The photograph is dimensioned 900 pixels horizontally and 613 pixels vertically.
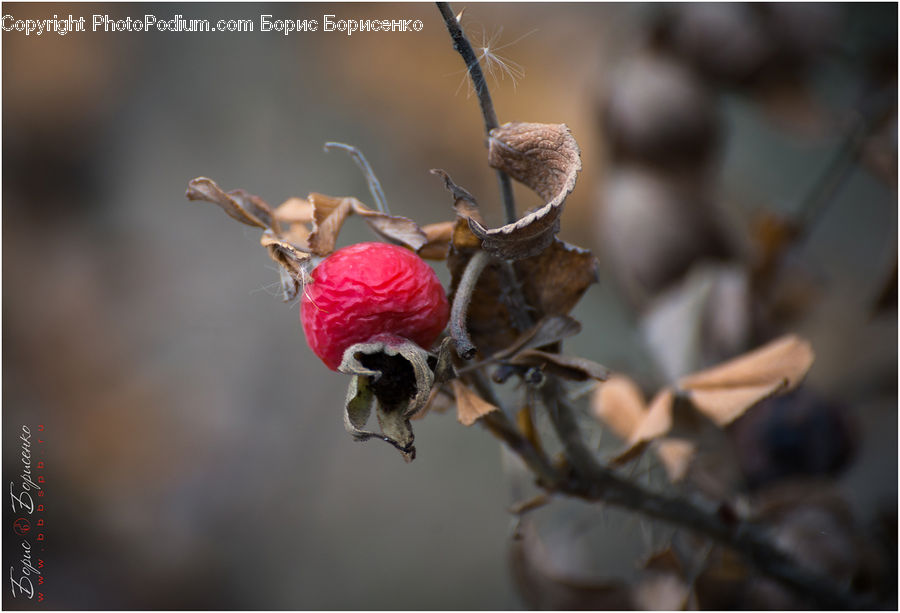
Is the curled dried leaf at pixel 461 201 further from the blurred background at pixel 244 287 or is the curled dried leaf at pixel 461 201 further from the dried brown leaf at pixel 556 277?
the blurred background at pixel 244 287

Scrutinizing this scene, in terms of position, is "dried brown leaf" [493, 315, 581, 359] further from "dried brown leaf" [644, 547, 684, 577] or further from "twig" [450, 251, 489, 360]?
"dried brown leaf" [644, 547, 684, 577]

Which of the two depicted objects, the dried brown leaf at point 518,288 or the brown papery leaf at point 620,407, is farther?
the brown papery leaf at point 620,407

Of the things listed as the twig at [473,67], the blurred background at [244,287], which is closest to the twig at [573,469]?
the twig at [473,67]

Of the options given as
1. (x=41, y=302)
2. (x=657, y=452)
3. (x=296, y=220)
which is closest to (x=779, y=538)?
(x=657, y=452)

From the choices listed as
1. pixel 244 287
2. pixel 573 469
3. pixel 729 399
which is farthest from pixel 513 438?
pixel 244 287

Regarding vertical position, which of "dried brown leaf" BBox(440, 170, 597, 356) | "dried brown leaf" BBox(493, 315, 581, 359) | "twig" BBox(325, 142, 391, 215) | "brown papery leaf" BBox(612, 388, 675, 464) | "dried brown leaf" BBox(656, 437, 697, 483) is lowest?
"dried brown leaf" BBox(656, 437, 697, 483)

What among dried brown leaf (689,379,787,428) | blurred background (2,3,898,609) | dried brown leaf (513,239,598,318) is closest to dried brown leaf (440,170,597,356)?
dried brown leaf (513,239,598,318)

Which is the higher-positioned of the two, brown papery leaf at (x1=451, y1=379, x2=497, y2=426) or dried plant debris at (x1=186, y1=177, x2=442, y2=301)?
dried plant debris at (x1=186, y1=177, x2=442, y2=301)

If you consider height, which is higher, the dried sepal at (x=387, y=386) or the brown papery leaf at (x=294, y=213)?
the brown papery leaf at (x=294, y=213)
